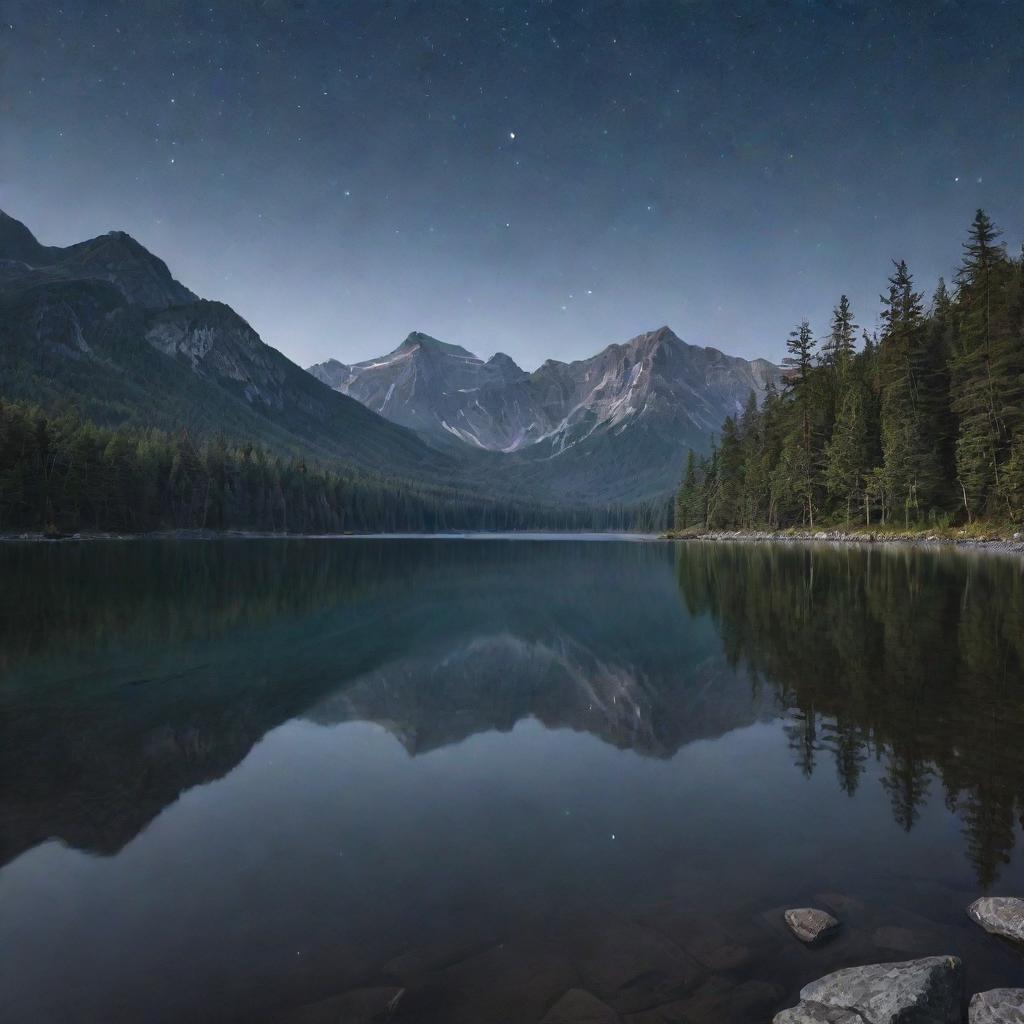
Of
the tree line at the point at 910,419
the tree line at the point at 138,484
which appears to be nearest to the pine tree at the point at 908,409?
the tree line at the point at 910,419

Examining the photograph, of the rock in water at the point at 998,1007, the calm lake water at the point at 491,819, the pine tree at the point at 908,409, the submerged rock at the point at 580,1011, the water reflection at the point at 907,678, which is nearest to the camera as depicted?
the rock in water at the point at 998,1007

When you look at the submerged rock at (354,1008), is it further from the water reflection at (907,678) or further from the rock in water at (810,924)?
the water reflection at (907,678)

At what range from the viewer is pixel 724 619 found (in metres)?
25.9

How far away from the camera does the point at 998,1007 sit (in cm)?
463

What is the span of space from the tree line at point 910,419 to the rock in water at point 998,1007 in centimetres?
6292

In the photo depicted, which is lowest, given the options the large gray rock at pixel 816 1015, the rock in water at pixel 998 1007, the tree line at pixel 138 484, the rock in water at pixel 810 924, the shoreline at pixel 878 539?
the rock in water at pixel 810 924

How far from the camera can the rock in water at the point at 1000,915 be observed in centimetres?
587

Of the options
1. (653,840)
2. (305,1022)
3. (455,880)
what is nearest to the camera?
(305,1022)

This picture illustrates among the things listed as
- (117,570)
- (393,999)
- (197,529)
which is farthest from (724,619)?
(197,529)

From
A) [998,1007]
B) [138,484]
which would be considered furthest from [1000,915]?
[138,484]

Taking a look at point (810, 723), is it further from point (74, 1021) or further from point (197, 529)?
point (197, 529)

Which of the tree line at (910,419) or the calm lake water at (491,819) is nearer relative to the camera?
the calm lake water at (491,819)

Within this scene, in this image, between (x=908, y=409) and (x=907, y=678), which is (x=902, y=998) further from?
(x=908, y=409)

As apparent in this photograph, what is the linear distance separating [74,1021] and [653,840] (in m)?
6.41
